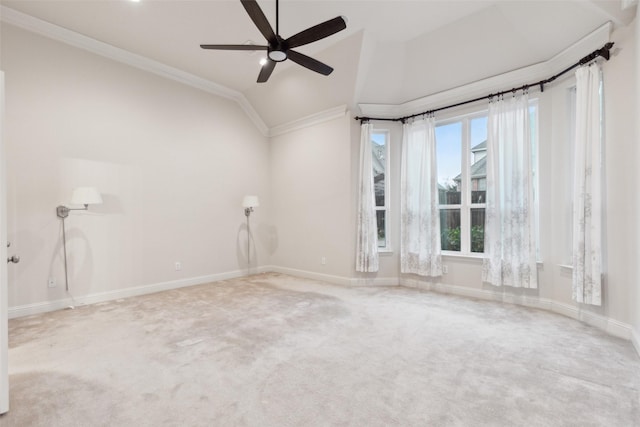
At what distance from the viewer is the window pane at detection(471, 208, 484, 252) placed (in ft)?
14.6

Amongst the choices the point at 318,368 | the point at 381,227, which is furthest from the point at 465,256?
the point at 318,368

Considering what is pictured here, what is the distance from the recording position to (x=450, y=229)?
4754mm

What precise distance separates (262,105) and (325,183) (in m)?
1.99

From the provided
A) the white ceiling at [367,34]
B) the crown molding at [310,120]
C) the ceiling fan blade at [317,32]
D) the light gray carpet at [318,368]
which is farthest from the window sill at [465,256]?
the ceiling fan blade at [317,32]

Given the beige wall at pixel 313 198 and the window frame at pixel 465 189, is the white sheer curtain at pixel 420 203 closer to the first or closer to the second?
the window frame at pixel 465 189

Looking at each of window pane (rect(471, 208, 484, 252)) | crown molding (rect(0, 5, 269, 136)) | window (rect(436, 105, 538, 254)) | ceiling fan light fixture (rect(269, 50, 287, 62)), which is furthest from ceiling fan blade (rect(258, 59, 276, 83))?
window pane (rect(471, 208, 484, 252))

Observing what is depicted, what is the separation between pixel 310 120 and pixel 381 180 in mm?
1742

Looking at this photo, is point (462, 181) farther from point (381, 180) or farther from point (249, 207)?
point (249, 207)

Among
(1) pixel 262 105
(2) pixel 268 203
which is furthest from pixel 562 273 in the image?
(1) pixel 262 105

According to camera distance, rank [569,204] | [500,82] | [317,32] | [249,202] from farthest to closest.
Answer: [249,202] < [500,82] < [569,204] < [317,32]

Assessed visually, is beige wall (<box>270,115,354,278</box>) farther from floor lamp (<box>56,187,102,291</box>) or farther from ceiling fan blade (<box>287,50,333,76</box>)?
floor lamp (<box>56,187,102,291</box>)

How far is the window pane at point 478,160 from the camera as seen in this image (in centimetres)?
443

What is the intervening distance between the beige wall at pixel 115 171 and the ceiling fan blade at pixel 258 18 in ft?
10.1

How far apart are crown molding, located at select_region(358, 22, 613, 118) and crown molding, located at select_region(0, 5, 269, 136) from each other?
240 centimetres
